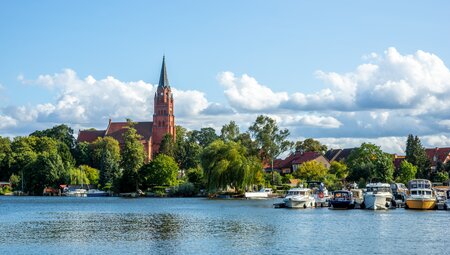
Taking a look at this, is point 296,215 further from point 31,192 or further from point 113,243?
point 31,192

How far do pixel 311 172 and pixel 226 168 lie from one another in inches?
1430

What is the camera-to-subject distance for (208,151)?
11562 cm

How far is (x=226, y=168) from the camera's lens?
111438 millimetres

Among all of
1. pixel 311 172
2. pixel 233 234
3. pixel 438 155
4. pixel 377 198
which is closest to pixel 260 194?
pixel 311 172

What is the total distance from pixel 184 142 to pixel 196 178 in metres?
57.5

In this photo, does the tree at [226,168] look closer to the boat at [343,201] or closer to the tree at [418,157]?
the boat at [343,201]

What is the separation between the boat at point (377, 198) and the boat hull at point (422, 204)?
2565 mm

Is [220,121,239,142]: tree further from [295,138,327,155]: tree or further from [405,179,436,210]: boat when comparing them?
[405,179,436,210]: boat

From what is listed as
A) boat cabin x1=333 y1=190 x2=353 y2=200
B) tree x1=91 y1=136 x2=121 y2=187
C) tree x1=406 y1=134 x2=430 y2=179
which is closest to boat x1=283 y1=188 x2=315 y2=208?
boat cabin x1=333 y1=190 x2=353 y2=200

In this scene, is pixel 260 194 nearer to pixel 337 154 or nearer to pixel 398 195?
pixel 398 195

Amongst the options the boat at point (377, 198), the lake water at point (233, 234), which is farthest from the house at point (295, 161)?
the lake water at point (233, 234)

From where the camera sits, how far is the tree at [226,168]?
111250 millimetres

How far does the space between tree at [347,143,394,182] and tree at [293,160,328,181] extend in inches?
336

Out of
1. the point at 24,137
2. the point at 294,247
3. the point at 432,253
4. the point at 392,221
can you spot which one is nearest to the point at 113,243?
the point at 294,247
